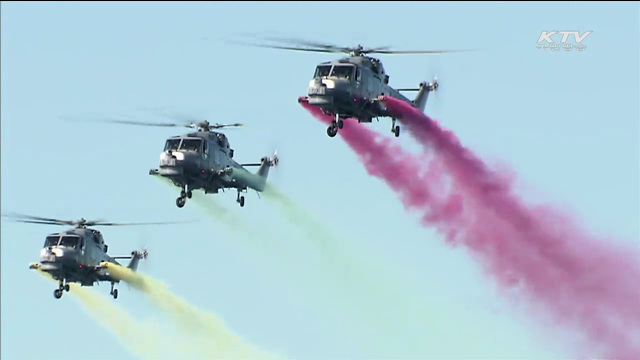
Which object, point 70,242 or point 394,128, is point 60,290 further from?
point 394,128

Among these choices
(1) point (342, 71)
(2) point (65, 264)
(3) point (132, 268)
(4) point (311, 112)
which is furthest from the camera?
(3) point (132, 268)

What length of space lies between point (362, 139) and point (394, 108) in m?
6.77

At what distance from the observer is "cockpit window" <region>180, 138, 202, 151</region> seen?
3597 inches

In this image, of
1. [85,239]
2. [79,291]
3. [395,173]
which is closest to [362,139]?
[395,173]

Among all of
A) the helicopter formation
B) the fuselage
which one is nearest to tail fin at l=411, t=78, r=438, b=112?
the helicopter formation

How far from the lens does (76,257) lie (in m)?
98.1

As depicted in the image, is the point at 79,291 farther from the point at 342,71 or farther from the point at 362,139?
the point at 342,71

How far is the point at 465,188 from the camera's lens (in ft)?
315

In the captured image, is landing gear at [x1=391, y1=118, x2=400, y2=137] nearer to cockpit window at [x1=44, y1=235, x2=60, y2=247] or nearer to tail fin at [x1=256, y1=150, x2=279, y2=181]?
tail fin at [x1=256, y1=150, x2=279, y2=181]

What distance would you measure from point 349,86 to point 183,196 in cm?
1369

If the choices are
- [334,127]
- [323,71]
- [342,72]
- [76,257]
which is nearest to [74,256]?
[76,257]

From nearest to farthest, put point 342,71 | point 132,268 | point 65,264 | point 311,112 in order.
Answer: point 342,71, point 311,112, point 65,264, point 132,268

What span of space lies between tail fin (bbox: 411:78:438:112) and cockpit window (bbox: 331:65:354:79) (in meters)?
9.07

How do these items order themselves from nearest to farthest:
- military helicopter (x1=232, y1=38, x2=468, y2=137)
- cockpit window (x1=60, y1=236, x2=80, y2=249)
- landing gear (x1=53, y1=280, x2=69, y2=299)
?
military helicopter (x1=232, y1=38, x2=468, y2=137) < cockpit window (x1=60, y1=236, x2=80, y2=249) < landing gear (x1=53, y1=280, x2=69, y2=299)
